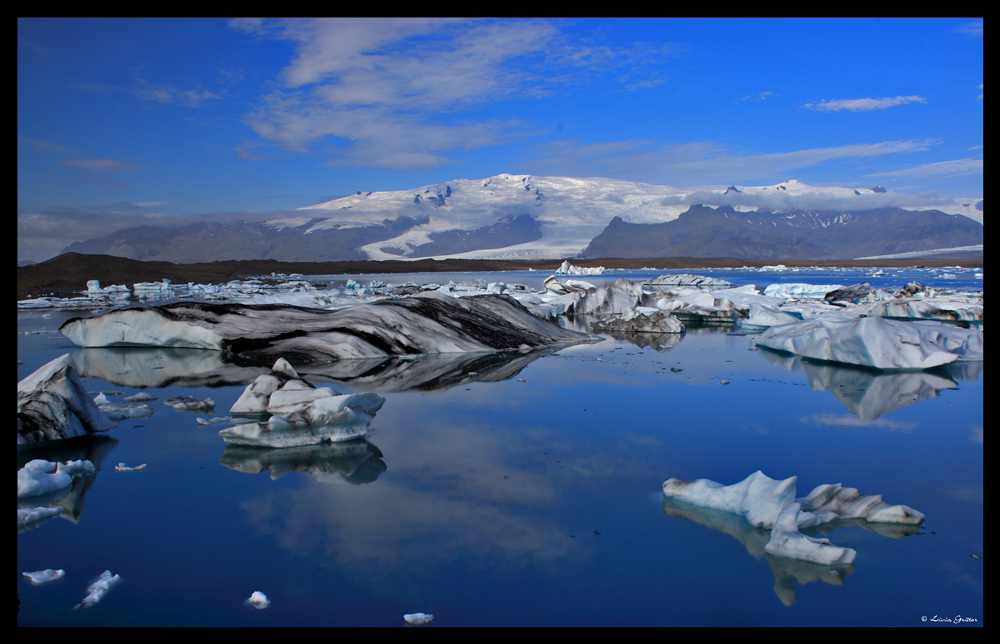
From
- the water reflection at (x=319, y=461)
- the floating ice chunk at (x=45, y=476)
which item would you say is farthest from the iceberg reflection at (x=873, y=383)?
the floating ice chunk at (x=45, y=476)

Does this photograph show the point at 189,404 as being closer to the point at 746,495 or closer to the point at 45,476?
the point at 45,476

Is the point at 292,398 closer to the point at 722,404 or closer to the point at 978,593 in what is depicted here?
the point at 722,404

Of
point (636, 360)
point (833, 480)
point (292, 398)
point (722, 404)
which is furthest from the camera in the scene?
point (636, 360)

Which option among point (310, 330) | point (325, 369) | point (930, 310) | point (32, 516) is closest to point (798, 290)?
point (930, 310)

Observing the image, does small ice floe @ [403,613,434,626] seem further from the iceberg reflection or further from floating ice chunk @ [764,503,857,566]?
the iceberg reflection

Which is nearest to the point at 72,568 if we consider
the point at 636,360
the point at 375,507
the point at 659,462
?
the point at 375,507

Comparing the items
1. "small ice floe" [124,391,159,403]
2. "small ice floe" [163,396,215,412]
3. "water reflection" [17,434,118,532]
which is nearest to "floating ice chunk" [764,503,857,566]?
"water reflection" [17,434,118,532]
